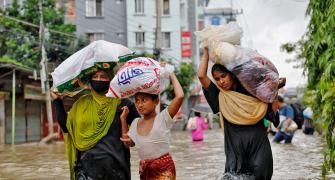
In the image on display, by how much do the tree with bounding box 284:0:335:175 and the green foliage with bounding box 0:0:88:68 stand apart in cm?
2685

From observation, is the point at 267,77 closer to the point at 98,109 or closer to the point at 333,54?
the point at 333,54

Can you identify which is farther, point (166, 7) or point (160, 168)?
point (166, 7)

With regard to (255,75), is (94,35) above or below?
above

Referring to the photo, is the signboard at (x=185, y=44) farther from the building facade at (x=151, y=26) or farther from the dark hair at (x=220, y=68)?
the dark hair at (x=220, y=68)

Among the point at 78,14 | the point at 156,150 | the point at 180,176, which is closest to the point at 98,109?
the point at 156,150

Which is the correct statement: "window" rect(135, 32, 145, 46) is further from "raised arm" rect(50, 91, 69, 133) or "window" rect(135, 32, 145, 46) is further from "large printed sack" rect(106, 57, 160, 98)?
"large printed sack" rect(106, 57, 160, 98)

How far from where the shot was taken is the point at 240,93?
5.36m

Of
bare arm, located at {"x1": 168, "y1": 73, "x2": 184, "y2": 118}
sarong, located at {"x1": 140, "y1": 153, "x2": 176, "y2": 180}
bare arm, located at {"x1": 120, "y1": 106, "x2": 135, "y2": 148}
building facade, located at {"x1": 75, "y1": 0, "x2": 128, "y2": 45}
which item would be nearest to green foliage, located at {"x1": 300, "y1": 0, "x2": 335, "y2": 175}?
bare arm, located at {"x1": 168, "y1": 73, "x2": 184, "y2": 118}

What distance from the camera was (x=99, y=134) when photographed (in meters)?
5.14

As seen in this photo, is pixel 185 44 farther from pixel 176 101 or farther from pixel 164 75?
pixel 176 101

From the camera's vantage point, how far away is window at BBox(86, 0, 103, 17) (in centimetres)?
4469

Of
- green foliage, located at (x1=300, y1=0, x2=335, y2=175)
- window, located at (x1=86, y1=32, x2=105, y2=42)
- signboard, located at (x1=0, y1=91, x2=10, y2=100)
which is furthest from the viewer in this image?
window, located at (x1=86, y1=32, x2=105, y2=42)

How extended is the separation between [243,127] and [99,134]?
1190 mm

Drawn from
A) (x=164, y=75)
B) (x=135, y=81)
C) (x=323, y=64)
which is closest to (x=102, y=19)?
(x=323, y=64)
